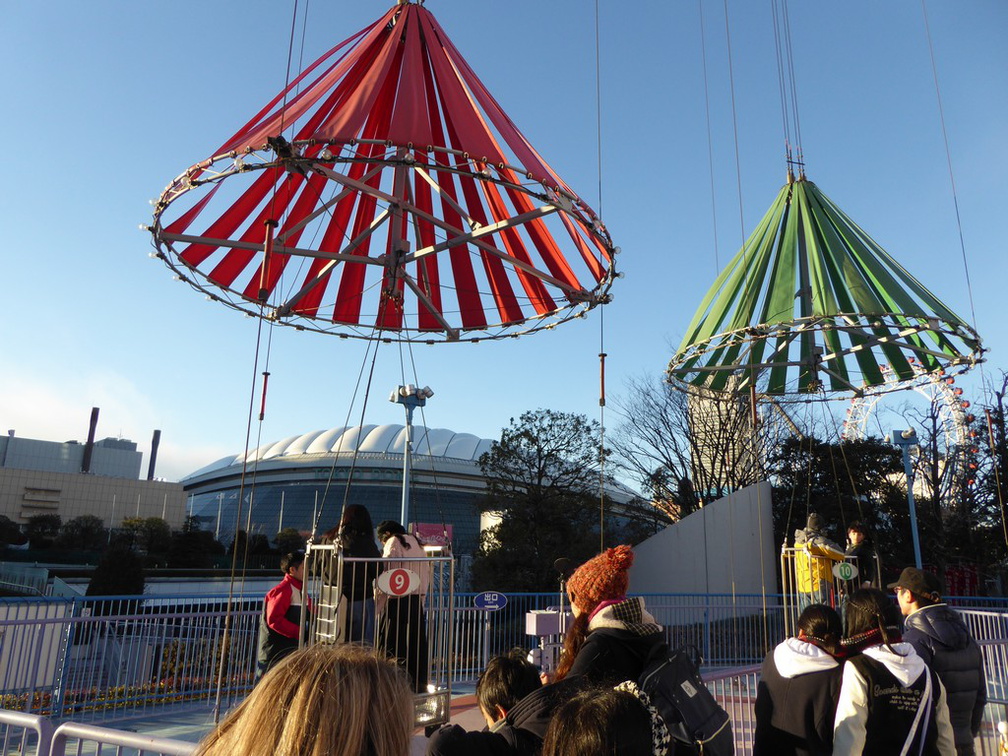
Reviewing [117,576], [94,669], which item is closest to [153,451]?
[117,576]

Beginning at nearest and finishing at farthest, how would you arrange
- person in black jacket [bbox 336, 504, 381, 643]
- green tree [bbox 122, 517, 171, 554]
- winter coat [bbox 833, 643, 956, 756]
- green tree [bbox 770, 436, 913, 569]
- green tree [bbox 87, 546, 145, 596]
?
winter coat [bbox 833, 643, 956, 756] → person in black jacket [bbox 336, 504, 381, 643] → green tree [bbox 87, 546, 145, 596] → green tree [bbox 770, 436, 913, 569] → green tree [bbox 122, 517, 171, 554]

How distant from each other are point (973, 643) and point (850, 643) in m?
1.09

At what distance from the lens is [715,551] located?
19984 millimetres

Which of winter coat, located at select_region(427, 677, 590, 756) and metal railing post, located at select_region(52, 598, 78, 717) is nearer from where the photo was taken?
winter coat, located at select_region(427, 677, 590, 756)

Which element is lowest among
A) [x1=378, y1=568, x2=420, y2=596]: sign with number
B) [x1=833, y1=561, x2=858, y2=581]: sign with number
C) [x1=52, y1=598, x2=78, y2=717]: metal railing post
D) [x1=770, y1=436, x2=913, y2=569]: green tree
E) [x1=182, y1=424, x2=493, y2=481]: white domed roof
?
[x1=52, y1=598, x2=78, y2=717]: metal railing post

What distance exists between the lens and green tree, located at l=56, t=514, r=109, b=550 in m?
42.5

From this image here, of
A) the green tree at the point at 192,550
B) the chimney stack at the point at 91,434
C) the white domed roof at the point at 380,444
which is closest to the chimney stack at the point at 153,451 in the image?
the chimney stack at the point at 91,434

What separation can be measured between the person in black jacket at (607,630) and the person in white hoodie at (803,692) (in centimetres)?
81

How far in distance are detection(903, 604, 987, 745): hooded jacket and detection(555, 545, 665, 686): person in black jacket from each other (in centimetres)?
192

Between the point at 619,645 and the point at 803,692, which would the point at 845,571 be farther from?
the point at 619,645

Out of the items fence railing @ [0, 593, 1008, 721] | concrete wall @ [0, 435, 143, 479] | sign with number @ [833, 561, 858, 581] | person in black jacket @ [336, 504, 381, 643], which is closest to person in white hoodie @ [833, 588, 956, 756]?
fence railing @ [0, 593, 1008, 721]

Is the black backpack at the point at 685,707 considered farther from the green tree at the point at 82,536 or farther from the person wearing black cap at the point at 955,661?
the green tree at the point at 82,536

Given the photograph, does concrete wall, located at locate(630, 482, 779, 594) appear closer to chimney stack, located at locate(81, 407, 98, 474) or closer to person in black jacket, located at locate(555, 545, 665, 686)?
person in black jacket, located at locate(555, 545, 665, 686)

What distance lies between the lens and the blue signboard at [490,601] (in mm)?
10102
